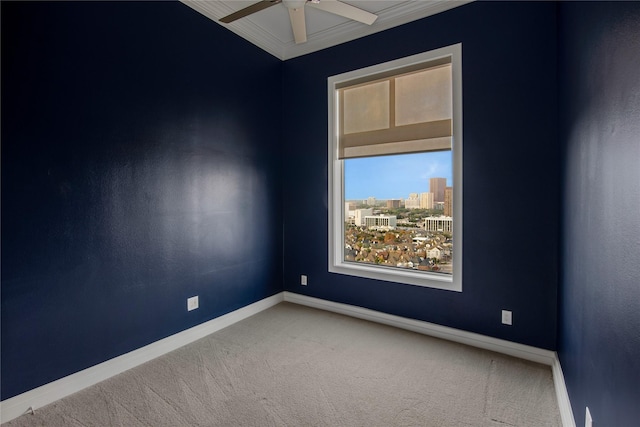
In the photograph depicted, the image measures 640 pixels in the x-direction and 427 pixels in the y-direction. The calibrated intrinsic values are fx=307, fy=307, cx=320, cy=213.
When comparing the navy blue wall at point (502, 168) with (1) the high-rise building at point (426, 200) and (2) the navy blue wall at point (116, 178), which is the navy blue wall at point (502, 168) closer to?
(1) the high-rise building at point (426, 200)

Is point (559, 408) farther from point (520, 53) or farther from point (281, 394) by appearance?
point (520, 53)

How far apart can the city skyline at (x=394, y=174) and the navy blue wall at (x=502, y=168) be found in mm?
292

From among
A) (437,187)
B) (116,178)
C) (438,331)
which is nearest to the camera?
(116,178)

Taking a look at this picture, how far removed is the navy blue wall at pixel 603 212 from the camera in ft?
3.06

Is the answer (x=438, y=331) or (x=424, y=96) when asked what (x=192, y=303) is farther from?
(x=424, y=96)

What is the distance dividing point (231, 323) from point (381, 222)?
1867 mm

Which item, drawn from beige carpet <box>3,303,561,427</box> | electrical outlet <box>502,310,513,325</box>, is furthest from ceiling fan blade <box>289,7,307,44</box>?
electrical outlet <box>502,310,513,325</box>

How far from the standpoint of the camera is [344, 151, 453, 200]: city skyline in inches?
115

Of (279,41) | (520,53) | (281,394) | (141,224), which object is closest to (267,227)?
(141,224)

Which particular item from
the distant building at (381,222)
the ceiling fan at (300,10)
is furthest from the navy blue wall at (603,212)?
the distant building at (381,222)

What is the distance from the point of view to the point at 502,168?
2.51m

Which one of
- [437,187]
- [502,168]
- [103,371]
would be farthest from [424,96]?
[103,371]

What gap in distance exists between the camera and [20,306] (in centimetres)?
181

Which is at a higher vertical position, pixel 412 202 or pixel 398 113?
pixel 398 113
